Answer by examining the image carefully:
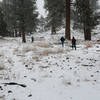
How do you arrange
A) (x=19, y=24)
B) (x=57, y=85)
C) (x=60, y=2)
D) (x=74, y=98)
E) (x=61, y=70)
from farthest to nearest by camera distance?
(x=19, y=24), (x=60, y=2), (x=61, y=70), (x=57, y=85), (x=74, y=98)

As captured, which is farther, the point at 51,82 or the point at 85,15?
the point at 85,15

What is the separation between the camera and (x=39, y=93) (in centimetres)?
558

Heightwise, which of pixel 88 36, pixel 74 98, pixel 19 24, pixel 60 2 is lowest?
pixel 74 98

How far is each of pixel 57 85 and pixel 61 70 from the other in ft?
6.19

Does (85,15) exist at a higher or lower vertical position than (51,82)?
higher

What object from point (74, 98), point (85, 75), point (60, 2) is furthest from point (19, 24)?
point (74, 98)

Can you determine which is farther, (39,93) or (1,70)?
(1,70)

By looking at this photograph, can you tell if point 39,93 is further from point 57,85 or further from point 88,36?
point 88,36

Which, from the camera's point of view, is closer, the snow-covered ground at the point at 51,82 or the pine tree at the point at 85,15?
the snow-covered ground at the point at 51,82

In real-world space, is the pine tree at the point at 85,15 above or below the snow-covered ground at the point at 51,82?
above

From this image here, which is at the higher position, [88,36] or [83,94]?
[88,36]

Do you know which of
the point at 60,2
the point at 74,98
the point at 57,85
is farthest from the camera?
the point at 60,2

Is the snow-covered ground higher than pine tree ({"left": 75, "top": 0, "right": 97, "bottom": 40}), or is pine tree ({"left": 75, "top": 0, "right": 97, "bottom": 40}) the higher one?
pine tree ({"left": 75, "top": 0, "right": 97, "bottom": 40})

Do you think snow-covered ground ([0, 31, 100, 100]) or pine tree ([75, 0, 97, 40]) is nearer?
snow-covered ground ([0, 31, 100, 100])
